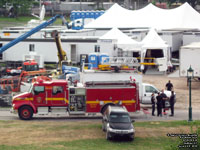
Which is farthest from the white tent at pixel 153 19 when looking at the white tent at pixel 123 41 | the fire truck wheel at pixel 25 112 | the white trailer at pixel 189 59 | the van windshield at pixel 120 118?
the van windshield at pixel 120 118

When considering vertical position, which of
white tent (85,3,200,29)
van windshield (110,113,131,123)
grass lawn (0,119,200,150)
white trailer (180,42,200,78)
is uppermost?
white tent (85,3,200,29)

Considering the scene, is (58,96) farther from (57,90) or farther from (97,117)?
(97,117)

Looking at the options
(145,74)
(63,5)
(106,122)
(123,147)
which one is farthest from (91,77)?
(63,5)

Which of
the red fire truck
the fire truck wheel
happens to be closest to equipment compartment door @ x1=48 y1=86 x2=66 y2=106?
the red fire truck

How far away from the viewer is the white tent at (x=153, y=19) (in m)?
62.5

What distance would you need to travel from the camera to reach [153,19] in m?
64.4

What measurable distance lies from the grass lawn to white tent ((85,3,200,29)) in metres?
36.8

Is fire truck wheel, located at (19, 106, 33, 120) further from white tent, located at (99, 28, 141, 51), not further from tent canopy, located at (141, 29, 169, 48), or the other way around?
white tent, located at (99, 28, 141, 51)

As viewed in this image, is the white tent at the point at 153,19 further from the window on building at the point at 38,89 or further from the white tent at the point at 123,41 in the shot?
the window on building at the point at 38,89

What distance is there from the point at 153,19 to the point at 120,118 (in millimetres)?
42561

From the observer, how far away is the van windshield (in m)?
22.9

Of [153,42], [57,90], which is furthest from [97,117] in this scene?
[153,42]

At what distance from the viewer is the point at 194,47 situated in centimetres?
4159

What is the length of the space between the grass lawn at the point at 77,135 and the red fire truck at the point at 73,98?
2.15ft
